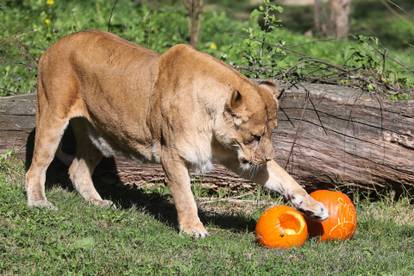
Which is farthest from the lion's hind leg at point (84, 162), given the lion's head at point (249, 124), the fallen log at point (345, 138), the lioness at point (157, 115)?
the lion's head at point (249, 124)

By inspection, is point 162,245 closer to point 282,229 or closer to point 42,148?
point 282,229

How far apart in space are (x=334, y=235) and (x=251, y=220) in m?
0.97

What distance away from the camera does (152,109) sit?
7.16m

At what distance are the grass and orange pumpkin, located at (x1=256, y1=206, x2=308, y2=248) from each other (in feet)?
0.36

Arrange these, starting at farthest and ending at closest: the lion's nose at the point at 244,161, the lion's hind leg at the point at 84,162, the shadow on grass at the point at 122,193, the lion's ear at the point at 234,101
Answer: the lion's hind leg at the point at 84,162 < the shadow on grass at the point at 122,193 < the lion's nose at the point at 244,161 < the lion's ear at the point at 234,101

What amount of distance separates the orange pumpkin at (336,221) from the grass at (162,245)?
0.09 m

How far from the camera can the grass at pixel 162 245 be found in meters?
6.03

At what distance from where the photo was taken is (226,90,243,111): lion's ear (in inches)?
259

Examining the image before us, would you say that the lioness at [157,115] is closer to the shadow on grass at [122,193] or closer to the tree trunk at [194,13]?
the shadow on grass at [122,193]

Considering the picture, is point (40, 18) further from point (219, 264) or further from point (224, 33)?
point (219, 264)

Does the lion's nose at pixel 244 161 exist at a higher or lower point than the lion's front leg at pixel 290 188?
higher

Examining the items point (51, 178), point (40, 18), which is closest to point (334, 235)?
point (51, 178)

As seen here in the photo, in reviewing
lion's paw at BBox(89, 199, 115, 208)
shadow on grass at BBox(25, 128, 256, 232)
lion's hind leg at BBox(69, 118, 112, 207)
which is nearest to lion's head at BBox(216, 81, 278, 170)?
shadow on grass at BBox(25, 128, 256, 232)

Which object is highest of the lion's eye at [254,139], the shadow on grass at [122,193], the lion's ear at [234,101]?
the lion's ear at [234,101]
